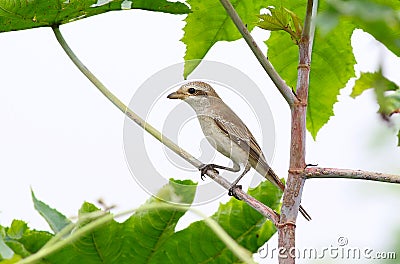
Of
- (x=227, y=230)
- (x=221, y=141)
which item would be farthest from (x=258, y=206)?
(x=221, y=141)

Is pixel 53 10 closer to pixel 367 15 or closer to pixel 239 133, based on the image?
pixel 239 133

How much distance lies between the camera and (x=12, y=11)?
96cm

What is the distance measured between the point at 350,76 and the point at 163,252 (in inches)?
20.6

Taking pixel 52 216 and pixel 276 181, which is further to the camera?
pixel 276 181

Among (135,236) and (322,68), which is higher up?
(322,68)

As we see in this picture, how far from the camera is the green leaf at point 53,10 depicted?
939mm

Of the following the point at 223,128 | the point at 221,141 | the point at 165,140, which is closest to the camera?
the point at 165,140

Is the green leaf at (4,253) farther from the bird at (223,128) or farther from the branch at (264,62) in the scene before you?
the bird at (223,128)

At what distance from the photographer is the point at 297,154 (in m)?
0.73

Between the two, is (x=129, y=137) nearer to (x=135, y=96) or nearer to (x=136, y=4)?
(x=135, y=96)

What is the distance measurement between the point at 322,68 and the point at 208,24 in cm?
21

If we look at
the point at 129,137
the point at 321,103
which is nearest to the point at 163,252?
the point at 129,137

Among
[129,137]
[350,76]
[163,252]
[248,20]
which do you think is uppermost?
[248,20]

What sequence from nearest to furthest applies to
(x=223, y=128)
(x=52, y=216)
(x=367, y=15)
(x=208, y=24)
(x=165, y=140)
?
1. (x=367, y=15)
2. (x=52, y=216)
3. (x=165, y=140)
4. (x=208, y=24)
5. (x=223, y=128)
